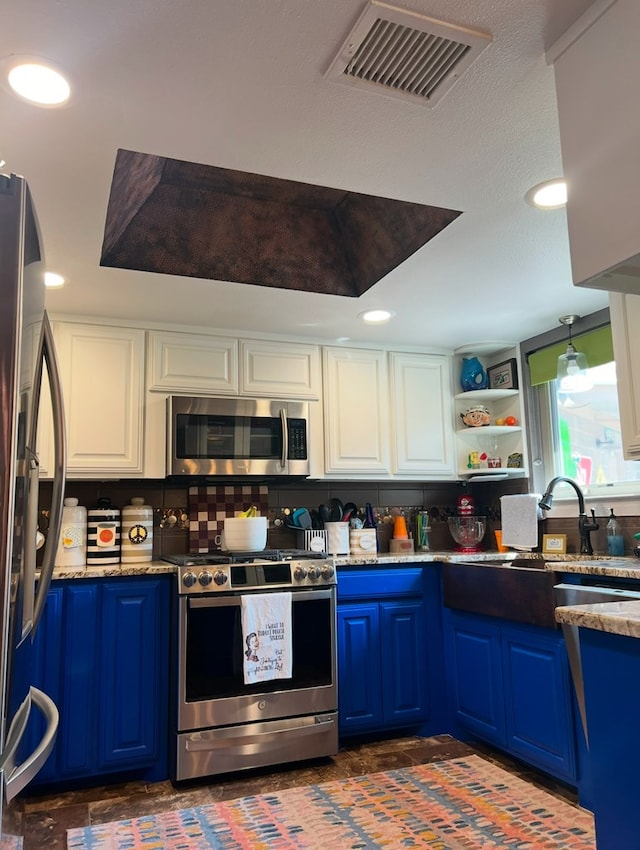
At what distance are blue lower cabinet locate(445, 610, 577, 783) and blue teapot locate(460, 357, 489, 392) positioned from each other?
1.38 m

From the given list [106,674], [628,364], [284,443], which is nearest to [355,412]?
[284,443]

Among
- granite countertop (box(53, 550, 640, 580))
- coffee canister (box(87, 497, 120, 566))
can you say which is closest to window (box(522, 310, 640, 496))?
granite countertop (box(53, 550, 640, 580))

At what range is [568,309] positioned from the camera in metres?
3.29

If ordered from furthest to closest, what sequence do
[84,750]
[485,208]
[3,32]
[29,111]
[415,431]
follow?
[415,431]
[84,750]
[485,208]
[29,111]
[3,32]

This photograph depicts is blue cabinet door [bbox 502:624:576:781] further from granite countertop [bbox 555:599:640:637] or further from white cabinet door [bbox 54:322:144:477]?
white cabinet door [bbox 54:322:144:477]

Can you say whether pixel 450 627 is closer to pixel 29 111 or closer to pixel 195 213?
pixel 195 213

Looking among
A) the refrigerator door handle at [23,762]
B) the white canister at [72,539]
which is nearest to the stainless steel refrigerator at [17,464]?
the refrigerator door handle at [23,762]

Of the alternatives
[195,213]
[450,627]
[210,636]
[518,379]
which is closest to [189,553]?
[210,636]

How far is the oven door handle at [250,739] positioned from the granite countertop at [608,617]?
191 centimetres

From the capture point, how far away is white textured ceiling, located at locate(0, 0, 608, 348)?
1.40 meters

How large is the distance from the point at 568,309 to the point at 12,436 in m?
2.93

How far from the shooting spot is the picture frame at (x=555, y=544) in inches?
131

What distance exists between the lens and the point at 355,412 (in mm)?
3699

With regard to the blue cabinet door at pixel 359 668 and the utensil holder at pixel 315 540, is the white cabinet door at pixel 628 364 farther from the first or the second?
the utensil holder at pixel 315 540
